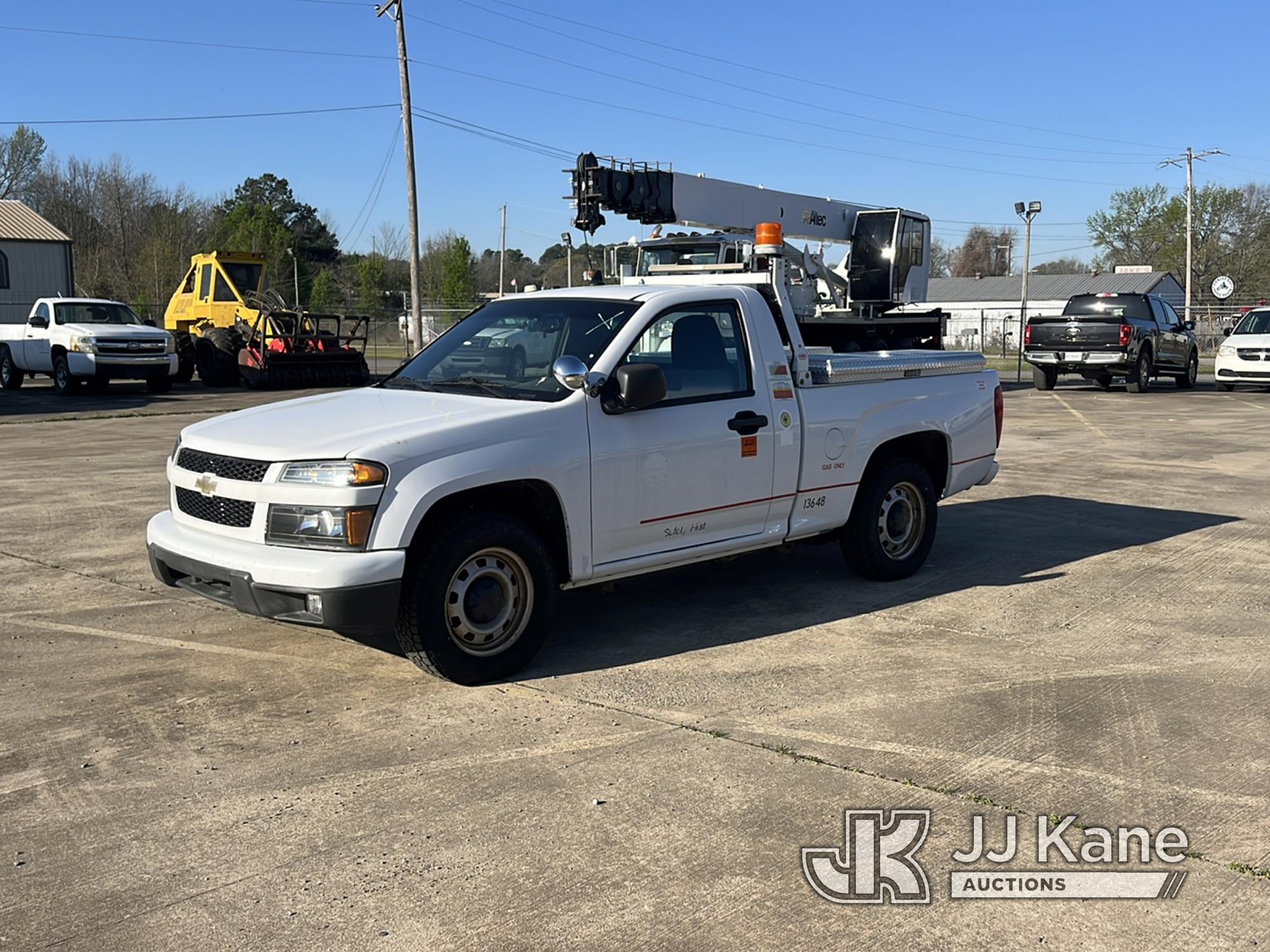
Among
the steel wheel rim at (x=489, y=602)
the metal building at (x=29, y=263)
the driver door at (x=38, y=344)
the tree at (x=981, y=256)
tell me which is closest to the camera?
the steel wheel rim at (x=489, y=602)

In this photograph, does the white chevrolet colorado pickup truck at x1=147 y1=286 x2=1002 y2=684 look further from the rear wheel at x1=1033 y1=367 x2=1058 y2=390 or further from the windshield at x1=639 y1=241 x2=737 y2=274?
the rear wheel at x1=1033 y1=367 x2=1058 y2=390

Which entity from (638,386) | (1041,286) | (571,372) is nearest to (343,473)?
(571,372)

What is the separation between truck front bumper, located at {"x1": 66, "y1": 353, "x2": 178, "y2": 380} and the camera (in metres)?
24.1

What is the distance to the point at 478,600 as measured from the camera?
18.0 feet

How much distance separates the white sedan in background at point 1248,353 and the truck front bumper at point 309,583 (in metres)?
25.0

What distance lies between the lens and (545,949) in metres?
3.31

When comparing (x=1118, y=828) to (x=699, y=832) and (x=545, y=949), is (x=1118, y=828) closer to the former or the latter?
(x=699, y=832)

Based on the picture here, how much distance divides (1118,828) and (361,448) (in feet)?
10.8

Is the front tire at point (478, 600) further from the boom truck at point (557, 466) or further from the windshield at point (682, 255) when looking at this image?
the windshield at point (682, 255)

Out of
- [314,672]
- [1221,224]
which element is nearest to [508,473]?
[314,672]

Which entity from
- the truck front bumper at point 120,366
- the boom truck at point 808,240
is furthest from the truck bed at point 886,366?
the truck front bumper at point 120,366

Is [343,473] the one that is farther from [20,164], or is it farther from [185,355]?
[20,164]

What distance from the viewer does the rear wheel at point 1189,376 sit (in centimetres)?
2780

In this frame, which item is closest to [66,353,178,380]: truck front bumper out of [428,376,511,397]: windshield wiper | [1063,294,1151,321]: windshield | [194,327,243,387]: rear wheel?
[194,327,243,387]: rear wheel
